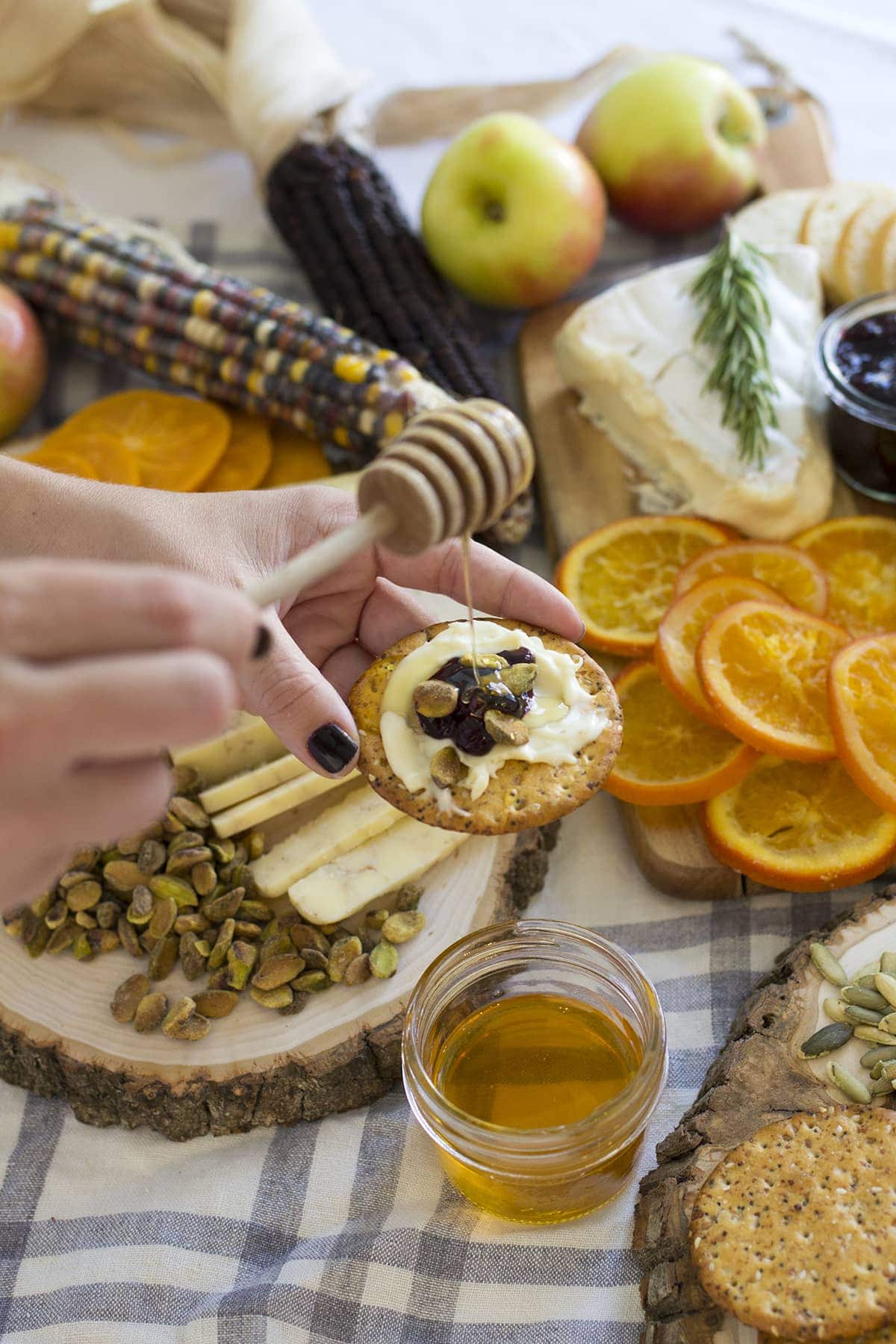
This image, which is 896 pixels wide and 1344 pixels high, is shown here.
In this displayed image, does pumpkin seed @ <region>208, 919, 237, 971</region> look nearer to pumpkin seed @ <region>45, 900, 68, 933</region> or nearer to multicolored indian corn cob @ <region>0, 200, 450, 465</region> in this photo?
pumpkin seed @ <region>45, 900, 68, 933</region>

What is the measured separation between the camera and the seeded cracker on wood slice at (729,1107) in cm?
184

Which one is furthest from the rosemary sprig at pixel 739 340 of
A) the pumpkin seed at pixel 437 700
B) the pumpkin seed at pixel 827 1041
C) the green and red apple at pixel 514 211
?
the pumpkin seed at pixel 827 1041

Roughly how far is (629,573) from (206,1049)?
141cm

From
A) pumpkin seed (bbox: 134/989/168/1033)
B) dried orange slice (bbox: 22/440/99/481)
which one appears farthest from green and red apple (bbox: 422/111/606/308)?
pumpkin seed (bbox: 134/989/168/1033)

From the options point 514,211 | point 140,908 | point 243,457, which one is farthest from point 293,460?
point 140,908

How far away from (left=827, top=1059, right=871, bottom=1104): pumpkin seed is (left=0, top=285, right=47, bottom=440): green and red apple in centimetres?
262

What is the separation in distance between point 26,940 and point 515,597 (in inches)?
45.0

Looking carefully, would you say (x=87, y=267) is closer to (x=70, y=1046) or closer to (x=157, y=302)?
(x=157, y=302)

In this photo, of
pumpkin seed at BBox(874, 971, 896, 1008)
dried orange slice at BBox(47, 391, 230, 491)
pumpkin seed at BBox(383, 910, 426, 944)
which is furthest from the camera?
dried orange slice at BBox(47, 391, 230, 491)

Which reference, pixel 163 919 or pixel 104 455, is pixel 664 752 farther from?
pixel 104 455

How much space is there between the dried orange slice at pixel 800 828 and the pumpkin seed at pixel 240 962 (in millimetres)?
927

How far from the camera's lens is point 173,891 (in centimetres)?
233

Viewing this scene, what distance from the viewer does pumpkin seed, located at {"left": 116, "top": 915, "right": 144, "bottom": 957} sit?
2.31m

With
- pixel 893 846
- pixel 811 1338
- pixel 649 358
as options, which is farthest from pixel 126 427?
pixel 811 1338
